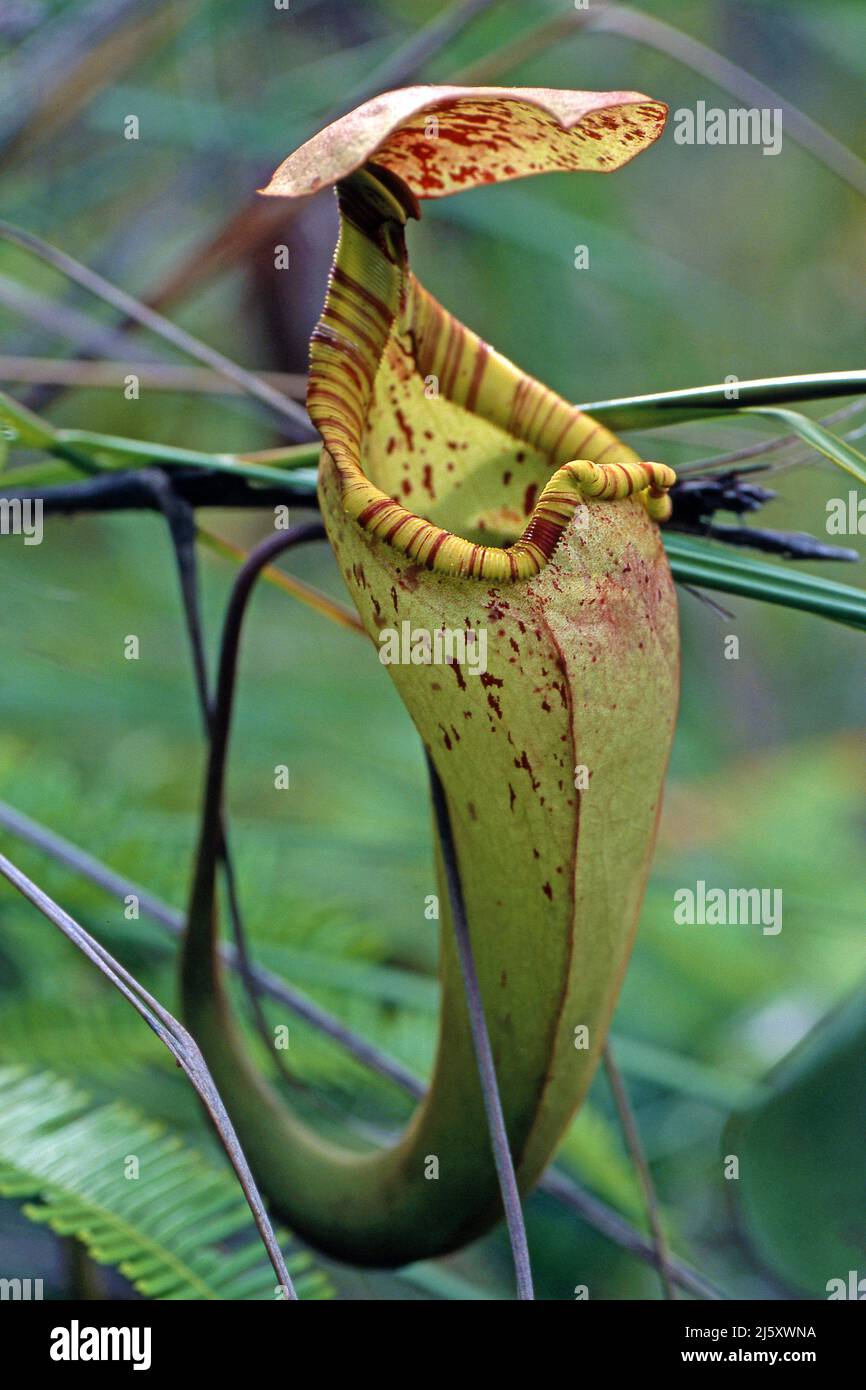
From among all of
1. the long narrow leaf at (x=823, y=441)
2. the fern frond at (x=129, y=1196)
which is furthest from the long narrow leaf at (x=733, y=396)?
the fern frond at (x=129, y=1196)

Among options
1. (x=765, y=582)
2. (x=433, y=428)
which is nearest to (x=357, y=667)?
(x=433, y=428)

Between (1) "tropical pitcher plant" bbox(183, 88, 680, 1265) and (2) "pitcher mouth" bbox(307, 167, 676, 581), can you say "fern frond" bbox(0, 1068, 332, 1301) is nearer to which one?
(1) "tropical pitcher plant" bbox(183, 88, 680, 1265)

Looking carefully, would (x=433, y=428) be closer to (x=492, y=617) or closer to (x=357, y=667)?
(x=492, y=617)

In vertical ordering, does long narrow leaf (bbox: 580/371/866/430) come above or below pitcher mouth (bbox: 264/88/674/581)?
below

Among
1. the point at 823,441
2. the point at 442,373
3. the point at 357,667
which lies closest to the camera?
the point at 823,441

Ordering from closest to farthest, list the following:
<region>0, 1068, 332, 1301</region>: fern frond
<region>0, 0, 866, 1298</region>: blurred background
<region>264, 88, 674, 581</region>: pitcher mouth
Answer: <region>264, 88, 674, 581</region>: pitcher mouth → <region>0, 1068, 332, 1301</region>: fern frond → <region>0, 0, 866, 1298</region>: blurred background

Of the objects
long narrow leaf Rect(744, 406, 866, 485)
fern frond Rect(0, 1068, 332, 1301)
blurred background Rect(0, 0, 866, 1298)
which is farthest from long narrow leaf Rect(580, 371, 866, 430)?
fern frond Rect(0, 1068, 332, 1301)
